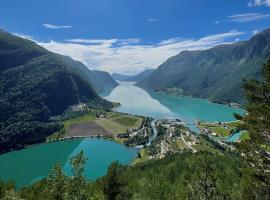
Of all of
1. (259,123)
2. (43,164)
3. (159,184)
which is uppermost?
(259,123)

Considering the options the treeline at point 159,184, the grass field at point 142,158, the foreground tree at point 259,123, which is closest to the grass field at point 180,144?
the grass field at point 142,158

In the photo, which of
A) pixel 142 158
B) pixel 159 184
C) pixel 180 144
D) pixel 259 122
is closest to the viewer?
pixel 259 122

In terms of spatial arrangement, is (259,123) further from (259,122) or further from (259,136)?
(259,136)

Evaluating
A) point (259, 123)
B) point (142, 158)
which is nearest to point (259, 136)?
point (259, 123)

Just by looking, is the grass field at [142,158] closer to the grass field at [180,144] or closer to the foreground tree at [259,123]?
the grass field at [180,144]

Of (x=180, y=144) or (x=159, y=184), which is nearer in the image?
(x=159, y=184)

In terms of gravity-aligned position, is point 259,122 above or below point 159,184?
above

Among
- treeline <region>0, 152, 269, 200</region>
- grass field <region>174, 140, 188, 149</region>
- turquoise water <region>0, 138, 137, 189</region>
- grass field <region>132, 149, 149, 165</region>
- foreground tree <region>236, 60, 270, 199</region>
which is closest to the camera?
treeline <region>0, 152, 269, 200</region>

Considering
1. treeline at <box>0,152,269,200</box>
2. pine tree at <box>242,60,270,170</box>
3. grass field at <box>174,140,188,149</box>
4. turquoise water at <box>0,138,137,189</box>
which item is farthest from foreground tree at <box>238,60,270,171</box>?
grass field at <box>174,140,188,149</box>

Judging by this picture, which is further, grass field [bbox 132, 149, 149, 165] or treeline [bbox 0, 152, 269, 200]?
grass field [bbox 132, 149, 149, 165]

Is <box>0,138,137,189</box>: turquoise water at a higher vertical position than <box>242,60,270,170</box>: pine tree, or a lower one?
lower

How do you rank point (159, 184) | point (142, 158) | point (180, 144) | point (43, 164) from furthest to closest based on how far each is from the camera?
point (180, 144) → point (43, 164) → point (142, 158) → point (159, 184)

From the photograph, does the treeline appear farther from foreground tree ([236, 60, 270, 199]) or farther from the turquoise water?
the turquoise water
